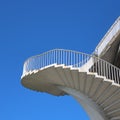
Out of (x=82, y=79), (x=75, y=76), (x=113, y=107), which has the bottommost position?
(x=113, y=107)

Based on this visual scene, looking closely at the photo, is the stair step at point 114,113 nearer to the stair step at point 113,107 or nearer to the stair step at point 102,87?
the stair step at point 113,107

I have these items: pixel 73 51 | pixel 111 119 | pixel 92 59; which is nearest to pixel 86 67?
pixel 92 59

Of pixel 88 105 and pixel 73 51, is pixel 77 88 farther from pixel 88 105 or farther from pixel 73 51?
pixel 73 51

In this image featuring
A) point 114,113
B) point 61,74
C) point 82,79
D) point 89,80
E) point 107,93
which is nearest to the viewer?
point 89,80

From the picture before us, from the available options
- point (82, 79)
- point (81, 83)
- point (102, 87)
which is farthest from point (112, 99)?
point (82, 79)

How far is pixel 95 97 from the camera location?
15695mm

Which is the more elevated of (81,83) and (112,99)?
(81,83)

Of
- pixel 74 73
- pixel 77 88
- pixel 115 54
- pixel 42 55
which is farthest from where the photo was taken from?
pixel 115 54

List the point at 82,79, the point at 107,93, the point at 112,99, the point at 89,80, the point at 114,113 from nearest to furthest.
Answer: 1. the point at 89,80
2. the point at 82,79
3. the point at 107,93
4. the point at 112,99
5. the point at 114,113

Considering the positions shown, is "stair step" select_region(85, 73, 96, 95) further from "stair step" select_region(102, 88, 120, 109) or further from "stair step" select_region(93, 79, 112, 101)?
"stair step" select_region(102, 88, 120, 109)

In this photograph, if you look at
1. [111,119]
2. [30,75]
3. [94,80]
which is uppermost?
[30,75]

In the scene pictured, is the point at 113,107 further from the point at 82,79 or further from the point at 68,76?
the point at 68,76

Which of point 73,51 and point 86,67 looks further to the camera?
point 86,67

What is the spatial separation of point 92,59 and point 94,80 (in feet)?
6.56
